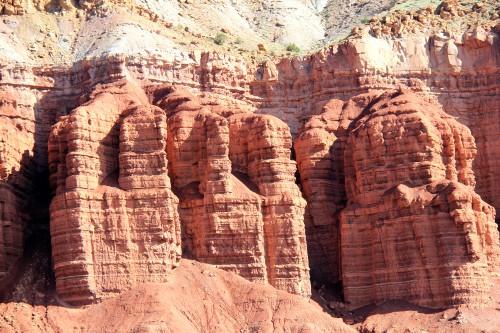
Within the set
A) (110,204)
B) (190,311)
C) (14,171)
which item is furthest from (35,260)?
(190,311)

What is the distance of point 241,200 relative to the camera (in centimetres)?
6538

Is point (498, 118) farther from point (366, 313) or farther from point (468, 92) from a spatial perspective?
point (366, 313)

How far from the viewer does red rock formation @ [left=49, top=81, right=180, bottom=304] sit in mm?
61469

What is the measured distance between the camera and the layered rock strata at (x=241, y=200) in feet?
213

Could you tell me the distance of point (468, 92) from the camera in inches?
3093

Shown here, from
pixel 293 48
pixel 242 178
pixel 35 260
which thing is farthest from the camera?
pixel 293 48

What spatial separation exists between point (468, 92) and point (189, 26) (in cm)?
1695

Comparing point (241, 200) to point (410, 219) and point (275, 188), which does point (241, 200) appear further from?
point (410, 219)

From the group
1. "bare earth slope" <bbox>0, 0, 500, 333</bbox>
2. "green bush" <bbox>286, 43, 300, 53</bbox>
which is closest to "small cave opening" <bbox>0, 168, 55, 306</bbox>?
"bare earth slope" <bbox>0, 0, 500, 333</bbox>

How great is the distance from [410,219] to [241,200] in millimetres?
7979

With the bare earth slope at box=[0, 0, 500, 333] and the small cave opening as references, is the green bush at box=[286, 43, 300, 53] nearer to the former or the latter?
→ the bare earth slope at box=[0, 0, 500, 333]

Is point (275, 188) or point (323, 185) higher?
point (323, 185)

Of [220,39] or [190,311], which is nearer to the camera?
[190,311]

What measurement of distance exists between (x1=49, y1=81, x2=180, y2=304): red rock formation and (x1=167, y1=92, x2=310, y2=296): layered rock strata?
67.0 inches
